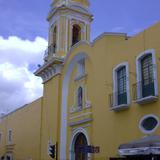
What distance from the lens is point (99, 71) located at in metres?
20.6

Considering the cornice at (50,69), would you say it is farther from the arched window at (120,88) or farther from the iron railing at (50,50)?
the arched window at (120,88)

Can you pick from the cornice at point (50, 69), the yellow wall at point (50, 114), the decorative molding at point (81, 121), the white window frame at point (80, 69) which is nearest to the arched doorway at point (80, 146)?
the decorative molding at point (81, 121)

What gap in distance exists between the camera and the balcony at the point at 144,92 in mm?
15766

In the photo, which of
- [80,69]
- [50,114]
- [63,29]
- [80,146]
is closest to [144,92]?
[80,146]

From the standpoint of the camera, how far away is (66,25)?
2697 centimetres

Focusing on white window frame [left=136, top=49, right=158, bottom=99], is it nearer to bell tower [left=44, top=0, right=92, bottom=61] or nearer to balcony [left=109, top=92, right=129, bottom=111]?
balcony [left=109, top=92, right=129, bottom=111]

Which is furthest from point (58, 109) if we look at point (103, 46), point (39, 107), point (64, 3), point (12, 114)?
point (12, 114)

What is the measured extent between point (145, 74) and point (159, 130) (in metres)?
2.85

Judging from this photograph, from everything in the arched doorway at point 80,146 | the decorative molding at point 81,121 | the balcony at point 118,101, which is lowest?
the arched doorway at point 80,146

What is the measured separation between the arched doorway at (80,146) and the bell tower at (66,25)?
6431 millimetres

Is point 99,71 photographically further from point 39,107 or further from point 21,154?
point 21,154

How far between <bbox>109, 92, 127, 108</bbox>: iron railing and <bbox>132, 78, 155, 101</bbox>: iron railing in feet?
2.83

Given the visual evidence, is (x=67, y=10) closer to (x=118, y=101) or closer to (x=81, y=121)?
(x=81, y=121)

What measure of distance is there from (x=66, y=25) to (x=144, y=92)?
12.0 m
